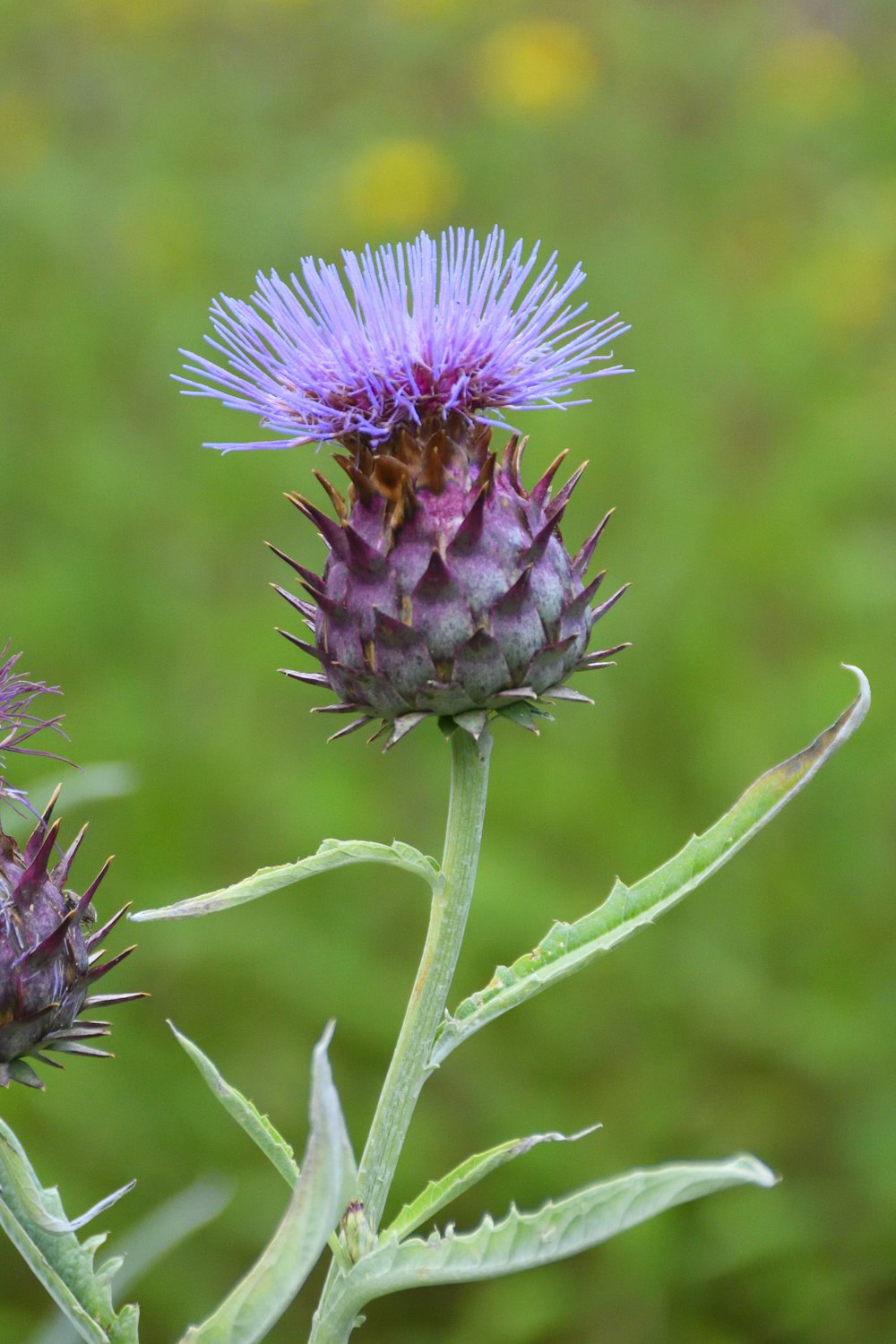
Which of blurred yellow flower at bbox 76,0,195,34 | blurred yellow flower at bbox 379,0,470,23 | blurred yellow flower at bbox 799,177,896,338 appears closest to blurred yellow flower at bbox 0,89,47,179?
blurred yellow flower at bbox 76,0,195,34

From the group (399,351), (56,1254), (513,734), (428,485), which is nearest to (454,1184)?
(56,1254)

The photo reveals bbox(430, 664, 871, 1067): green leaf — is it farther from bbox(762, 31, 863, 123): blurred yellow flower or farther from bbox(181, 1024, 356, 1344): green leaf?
bbox(762, 31, 863, 123): blurred yellow flower

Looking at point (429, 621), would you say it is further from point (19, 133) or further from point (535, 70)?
point (535, 70)

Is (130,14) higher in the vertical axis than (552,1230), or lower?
higher

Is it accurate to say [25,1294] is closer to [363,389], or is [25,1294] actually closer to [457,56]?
[363,389]

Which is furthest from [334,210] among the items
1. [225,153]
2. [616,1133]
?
[616,1133]

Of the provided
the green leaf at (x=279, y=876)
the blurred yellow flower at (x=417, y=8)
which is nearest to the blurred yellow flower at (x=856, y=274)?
the blurred yellow flower at (x=417, y=8)

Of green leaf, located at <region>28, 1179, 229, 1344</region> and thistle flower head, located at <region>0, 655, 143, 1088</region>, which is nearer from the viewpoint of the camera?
thistle flower head, located at <region>0, 655, 143, 1088</region>
